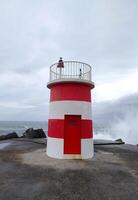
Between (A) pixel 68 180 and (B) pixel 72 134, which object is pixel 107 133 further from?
(A) pixel 68 180

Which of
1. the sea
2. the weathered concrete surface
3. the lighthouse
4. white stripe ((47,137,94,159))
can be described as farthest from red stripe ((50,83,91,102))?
the sea

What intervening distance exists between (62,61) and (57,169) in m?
4.08

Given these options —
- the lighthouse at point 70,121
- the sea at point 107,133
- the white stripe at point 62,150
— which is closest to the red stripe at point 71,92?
the lighthouse at point 70,121

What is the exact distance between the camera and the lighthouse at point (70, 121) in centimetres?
737

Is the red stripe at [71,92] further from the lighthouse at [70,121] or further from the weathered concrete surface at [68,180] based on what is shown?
the weathered concrete surface at [68,180]

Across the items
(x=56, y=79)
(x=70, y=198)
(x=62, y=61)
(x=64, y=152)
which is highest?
(x=62, y=61)

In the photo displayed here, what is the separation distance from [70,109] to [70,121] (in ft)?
1.44

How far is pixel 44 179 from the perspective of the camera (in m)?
4.61

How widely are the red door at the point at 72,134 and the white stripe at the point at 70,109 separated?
0.17m

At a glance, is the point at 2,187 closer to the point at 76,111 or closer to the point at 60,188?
the point at 60,188

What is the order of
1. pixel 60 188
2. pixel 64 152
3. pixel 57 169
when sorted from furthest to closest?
1. pixel 64 152
2. pixel 57 169
3. pixel 60 188

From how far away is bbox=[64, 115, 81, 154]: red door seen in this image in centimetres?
738

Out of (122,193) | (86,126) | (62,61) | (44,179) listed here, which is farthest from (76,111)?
(122,193)

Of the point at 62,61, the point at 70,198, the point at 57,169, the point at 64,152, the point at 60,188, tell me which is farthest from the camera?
the point at 62,61
